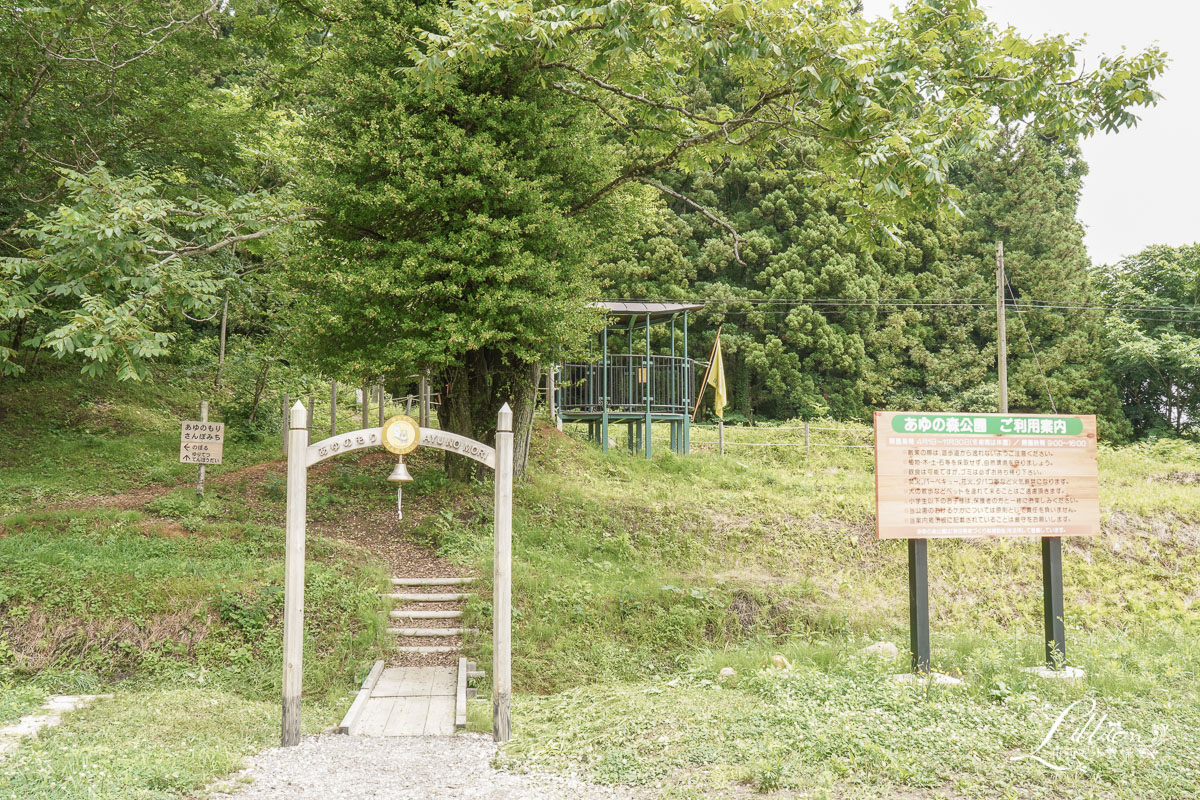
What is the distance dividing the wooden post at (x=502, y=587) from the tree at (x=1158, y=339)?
88.2ft

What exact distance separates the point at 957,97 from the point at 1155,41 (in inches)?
82.2

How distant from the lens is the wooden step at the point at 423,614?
9281mm

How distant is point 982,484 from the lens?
24.5 ft

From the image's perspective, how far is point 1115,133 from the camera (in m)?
9.28

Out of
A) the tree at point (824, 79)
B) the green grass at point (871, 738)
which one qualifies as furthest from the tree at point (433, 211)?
the green grass at point (871, 738)

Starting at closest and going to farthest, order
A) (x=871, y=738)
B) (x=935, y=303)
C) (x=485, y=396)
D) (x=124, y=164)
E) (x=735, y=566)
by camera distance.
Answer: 1. (x=871, y=738)
2. (x=735, y=566)
3. (x=485, y=396)
4. (x=124, y=164)
5. (x=935, y=303)

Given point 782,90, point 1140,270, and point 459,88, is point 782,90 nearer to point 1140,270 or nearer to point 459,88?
point 459,88

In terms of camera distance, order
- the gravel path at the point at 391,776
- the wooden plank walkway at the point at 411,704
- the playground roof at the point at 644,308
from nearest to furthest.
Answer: the gravel path at the point at 391,776, the wooden plank walkway at the point at 411,704, the playground roof at the point at 644,308

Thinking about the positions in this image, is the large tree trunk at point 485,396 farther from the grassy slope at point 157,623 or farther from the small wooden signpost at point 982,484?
the small wooden signpost at point 982,484

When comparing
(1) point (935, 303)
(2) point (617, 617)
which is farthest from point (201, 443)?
(1) point (935, 303)

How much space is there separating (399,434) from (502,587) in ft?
5.03

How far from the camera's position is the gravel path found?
4.78m

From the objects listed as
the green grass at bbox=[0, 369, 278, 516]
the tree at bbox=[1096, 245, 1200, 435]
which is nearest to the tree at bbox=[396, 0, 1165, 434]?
the green grass at bbox=[0, 369, 278, 516]

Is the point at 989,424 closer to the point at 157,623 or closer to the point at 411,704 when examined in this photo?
the point at 411,704
